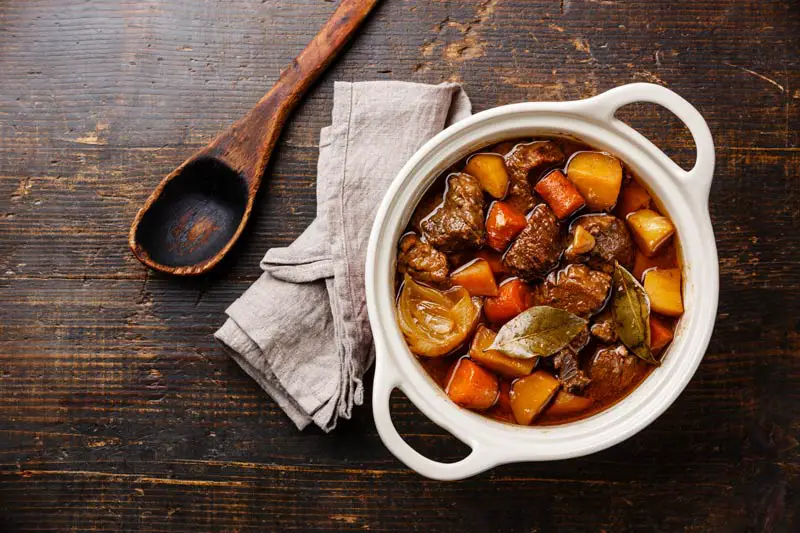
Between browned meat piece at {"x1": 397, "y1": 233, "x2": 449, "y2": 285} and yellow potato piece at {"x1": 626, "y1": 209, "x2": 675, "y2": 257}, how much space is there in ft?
1.78

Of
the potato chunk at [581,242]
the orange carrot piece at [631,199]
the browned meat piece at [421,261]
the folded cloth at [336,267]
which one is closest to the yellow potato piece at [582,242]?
the potato chunk at [581,242]

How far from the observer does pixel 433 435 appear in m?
2.00

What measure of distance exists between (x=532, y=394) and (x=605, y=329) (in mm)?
270

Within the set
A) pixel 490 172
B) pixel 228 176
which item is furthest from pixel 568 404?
pixel 228 176

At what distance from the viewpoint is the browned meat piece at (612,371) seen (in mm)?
1656

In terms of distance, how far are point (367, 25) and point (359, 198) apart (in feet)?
2.03

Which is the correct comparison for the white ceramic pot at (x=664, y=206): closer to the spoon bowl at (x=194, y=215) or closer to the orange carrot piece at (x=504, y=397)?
the orange carrot piece at (x=504, y=397)

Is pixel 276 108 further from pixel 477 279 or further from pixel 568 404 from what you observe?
pixel 568 404

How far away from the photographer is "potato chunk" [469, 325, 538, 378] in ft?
5.39

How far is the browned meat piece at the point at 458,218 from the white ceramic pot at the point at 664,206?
0.07 metres

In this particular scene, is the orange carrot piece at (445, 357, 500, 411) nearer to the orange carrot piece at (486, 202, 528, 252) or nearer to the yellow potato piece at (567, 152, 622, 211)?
the orange carrot piece at (486, 202, 528, 252)

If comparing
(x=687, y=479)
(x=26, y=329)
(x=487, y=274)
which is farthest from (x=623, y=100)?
(x=26, y=329)

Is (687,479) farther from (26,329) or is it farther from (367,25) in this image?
(26,329)

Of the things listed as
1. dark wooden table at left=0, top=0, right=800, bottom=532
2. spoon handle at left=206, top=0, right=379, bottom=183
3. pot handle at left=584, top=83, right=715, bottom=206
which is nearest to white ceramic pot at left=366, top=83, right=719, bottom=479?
pot handle at left=584, top=83, right=715, bottom=206
